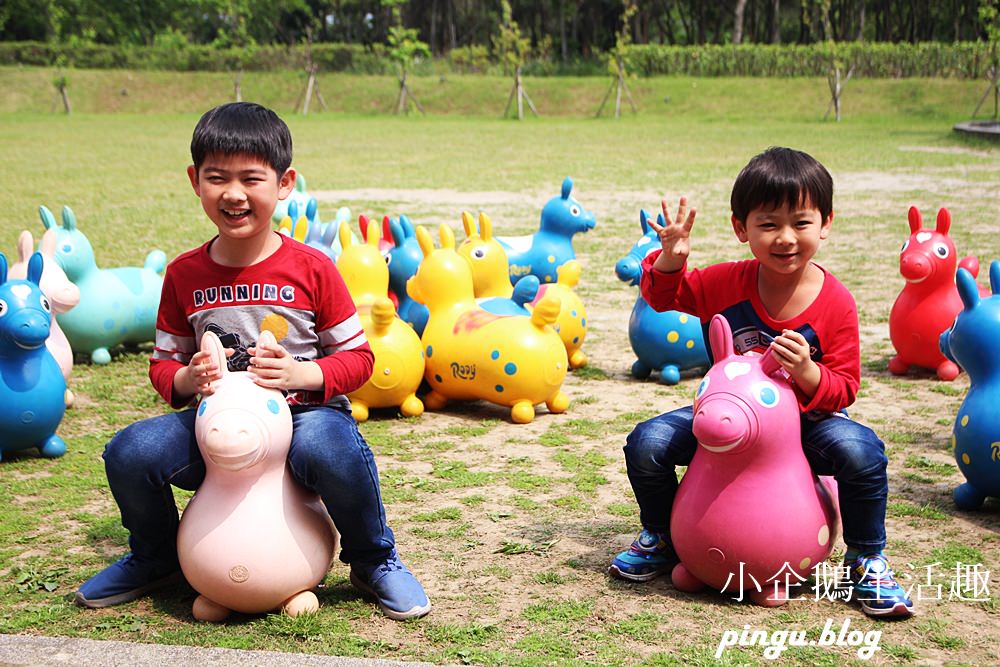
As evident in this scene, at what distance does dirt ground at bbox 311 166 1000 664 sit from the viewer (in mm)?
3123

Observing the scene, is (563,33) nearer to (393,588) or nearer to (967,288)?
(967,288)

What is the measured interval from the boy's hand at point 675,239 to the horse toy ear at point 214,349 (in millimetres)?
1329

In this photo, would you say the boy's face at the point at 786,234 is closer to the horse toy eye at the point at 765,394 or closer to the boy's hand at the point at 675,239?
the boy's hand at the point at 675,239

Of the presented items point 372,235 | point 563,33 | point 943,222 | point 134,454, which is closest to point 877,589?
point 134,454

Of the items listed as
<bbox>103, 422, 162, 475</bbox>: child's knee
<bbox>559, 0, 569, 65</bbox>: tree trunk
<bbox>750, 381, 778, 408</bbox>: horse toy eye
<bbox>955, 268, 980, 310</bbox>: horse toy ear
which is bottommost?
<bbox>103, 422, 162, 475</bbox>: child's knee

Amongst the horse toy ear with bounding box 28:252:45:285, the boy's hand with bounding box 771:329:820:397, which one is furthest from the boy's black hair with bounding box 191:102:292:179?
the horse toy ear with bounding box 28:252:45:285

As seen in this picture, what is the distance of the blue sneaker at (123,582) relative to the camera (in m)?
3.25

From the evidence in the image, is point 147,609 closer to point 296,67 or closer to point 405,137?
point 405,137

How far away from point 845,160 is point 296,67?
33.1 m

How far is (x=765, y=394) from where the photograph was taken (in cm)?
310

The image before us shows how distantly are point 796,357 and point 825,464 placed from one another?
0.38m

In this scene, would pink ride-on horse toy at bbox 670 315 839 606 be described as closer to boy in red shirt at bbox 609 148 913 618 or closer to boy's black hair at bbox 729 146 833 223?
boy in red shirt at bbox 609 148 913 618

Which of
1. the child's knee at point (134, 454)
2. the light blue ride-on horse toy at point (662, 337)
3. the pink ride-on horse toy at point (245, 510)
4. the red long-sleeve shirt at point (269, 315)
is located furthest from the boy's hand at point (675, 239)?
the light blue ride-on horse toy at point (662, 337)

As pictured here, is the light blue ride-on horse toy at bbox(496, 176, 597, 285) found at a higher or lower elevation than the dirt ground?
higher
